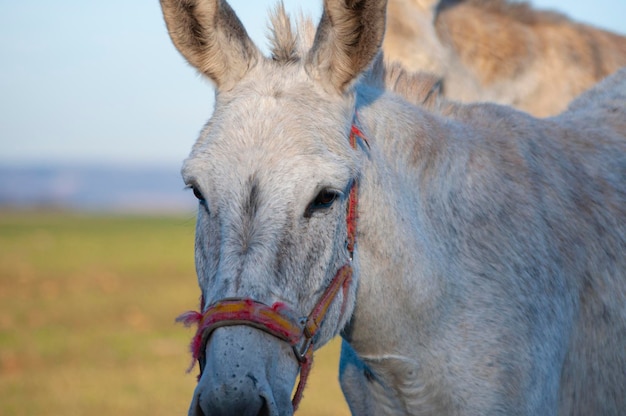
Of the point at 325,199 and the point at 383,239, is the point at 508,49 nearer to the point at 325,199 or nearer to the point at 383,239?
the point at 383,239

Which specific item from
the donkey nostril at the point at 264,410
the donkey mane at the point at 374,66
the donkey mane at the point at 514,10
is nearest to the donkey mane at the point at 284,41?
the donkey mane at the point at 374,66

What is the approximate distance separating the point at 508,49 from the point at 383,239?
5551 mm

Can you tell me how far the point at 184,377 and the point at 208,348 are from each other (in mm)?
7760

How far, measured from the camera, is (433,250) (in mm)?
3180

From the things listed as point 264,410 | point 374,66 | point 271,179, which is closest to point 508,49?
point 374,66

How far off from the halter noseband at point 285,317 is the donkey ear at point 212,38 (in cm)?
52

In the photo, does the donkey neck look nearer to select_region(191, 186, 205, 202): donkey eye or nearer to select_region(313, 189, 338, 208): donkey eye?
select_region(313, 189, 338, 208): donkey eye

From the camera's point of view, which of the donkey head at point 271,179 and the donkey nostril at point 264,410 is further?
the donkey head at point 271,179

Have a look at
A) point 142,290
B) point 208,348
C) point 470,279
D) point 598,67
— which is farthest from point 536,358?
point 142,290

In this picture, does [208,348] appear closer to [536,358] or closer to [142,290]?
[536,358]

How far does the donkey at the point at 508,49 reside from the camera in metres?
7.62

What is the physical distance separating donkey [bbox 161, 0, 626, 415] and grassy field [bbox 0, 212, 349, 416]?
28.2 inches

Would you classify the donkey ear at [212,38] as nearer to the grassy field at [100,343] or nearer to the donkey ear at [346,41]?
the donkey ear at [346,41]

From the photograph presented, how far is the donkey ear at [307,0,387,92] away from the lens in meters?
2.95
